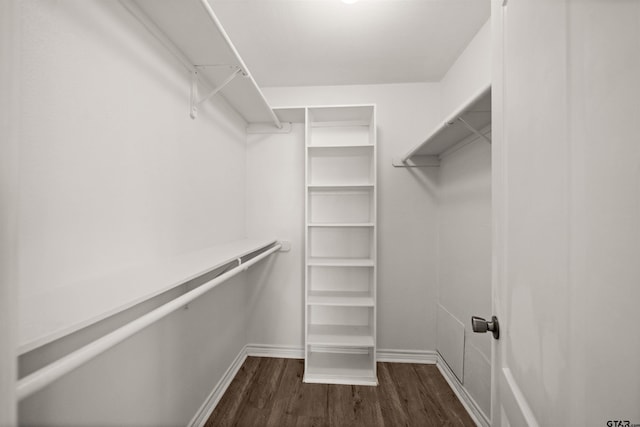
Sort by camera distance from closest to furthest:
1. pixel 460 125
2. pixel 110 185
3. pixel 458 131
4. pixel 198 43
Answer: pixel 110 185, pixel 198 43, pixel 460 125, pixel 458 131

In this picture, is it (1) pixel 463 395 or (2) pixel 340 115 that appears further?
(2) pixel 340 115

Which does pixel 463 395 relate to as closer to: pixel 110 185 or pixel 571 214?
pixel 571 214

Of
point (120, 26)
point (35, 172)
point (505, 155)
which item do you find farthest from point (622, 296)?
point (120, 26)

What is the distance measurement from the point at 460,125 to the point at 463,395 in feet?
5.27

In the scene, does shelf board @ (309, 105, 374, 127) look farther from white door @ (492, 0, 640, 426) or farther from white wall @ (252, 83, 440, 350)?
white door @ (492, 0, 640, 426)

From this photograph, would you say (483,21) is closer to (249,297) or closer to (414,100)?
(414,100)

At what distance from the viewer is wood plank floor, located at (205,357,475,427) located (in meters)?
1.53

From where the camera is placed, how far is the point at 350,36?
1655mm

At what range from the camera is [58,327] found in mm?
465

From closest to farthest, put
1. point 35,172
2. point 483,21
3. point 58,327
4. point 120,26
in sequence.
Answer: point 58,327, point 35,172, point 120,26, point 483,21

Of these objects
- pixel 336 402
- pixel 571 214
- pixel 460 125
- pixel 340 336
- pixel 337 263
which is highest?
pixel 460 125

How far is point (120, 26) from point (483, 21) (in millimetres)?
1741

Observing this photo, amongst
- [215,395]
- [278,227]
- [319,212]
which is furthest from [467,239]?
[215,395]

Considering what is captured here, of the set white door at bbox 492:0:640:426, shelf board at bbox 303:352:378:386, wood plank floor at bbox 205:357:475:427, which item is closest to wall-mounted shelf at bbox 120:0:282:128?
white door at bbox 492:0:640:426
